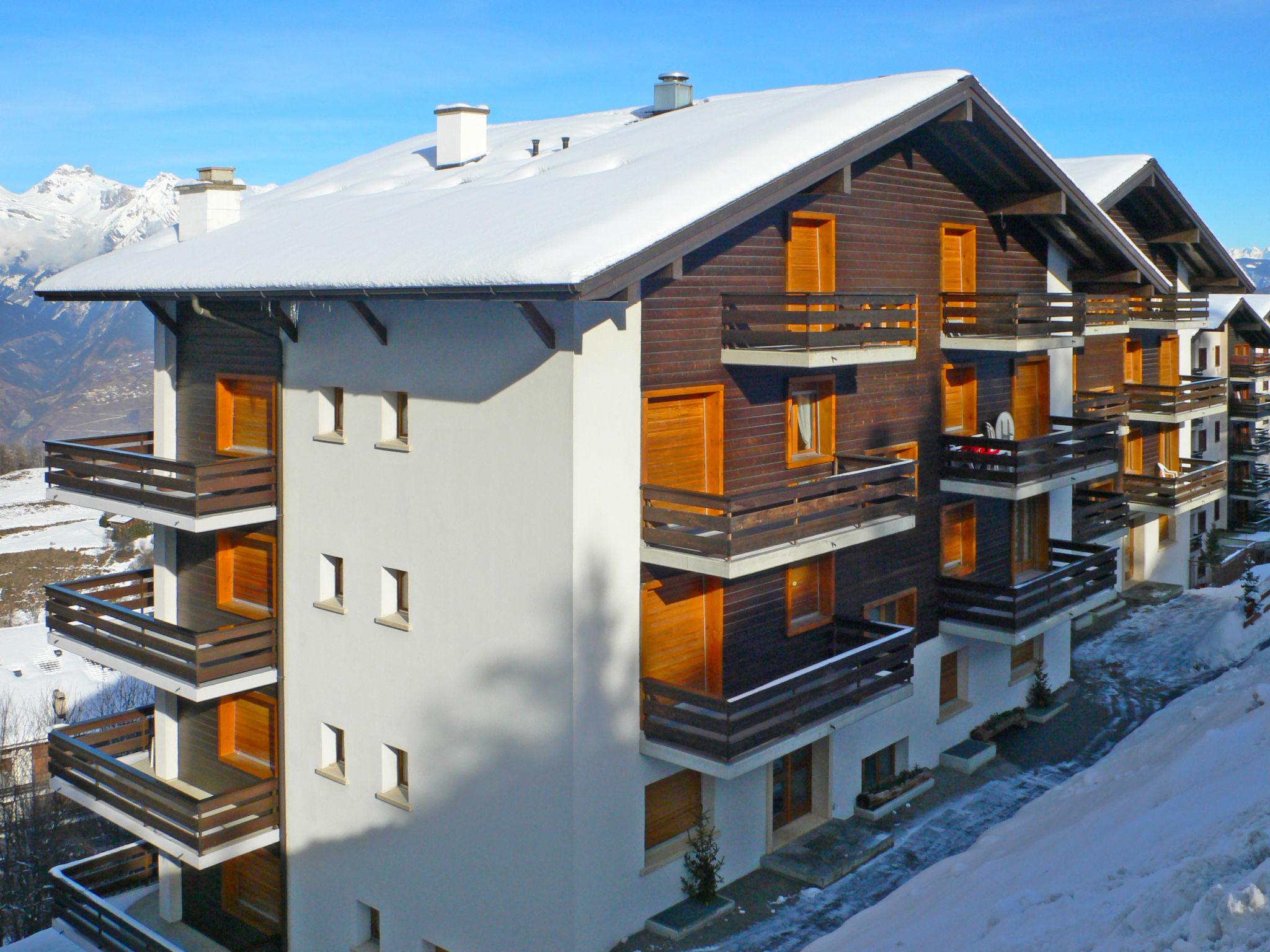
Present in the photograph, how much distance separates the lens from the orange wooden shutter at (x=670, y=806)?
15.7 meters

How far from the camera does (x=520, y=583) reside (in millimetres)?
14602

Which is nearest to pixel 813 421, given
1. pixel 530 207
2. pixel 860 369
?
pixel 860 369

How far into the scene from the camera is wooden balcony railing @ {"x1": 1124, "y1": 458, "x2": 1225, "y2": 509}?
29.9 meters

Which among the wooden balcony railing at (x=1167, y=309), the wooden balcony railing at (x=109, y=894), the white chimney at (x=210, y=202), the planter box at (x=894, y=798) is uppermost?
the white chimney at (x=210, y=202)

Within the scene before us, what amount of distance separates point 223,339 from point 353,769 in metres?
6.74


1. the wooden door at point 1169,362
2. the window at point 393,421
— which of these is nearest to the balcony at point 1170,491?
the wooden door at point 1169,362

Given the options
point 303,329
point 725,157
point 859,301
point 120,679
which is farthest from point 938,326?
point 120,679

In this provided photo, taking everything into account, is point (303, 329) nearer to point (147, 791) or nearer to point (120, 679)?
point (147, 791)

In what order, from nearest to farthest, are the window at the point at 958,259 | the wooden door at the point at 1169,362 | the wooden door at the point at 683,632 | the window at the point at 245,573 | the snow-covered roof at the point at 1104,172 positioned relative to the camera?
the wooden door at the point at 683,632, the window at the point at 245,573, the window at the point at 958,259, the snow-covered roof at the point at 1104,172, the wooden door at the point at 1169,362

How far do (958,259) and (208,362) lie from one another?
481 inches

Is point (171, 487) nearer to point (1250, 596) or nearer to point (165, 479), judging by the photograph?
point (165, 479)

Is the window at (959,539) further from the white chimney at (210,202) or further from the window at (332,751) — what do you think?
the white chimney at (210,202)

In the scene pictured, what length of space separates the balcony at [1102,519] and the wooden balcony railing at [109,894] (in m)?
17.1

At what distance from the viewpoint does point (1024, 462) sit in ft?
62.9
